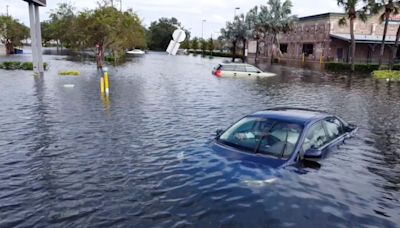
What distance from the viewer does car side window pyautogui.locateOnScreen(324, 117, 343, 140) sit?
28.3 ft

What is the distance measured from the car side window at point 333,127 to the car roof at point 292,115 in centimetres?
22

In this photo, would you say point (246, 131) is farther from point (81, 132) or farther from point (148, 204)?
point (81, 132)

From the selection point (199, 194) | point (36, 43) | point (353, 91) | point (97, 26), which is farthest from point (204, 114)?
point (97, 26)

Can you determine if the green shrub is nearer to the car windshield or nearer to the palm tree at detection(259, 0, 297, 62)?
the palm tree at detection(259, 0, 297, 62)

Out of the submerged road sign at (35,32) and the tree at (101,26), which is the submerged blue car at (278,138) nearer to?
the submerged road sign at (35,32)

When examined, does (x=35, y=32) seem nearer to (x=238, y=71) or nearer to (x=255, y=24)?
(x=238, y=71)

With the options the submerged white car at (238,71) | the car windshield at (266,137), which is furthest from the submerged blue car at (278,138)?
the submerged white car at (238,71)

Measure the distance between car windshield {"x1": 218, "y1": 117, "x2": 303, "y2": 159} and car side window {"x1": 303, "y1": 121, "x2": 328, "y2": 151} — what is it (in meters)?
0.30

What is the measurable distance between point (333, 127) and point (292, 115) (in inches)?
62.3

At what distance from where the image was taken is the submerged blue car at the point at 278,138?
7.25 metres

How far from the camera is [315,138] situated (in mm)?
7969

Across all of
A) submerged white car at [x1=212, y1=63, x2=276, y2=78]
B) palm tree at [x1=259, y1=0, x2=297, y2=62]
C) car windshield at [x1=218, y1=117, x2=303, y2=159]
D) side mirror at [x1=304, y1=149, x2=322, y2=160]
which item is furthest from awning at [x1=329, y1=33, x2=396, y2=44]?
side mirror at [x1=304, y1=149, x2=322, y2=160]

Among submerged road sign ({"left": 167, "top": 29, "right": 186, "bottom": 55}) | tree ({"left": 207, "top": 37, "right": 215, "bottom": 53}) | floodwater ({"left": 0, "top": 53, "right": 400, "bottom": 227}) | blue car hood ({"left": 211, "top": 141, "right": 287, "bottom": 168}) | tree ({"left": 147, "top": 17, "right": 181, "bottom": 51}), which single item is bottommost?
floodwater ({"left": 0, "top": 53, "right": 400, "bottom": 227})

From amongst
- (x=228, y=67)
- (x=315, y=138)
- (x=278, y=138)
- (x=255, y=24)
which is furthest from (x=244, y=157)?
(x=255, y=24)
